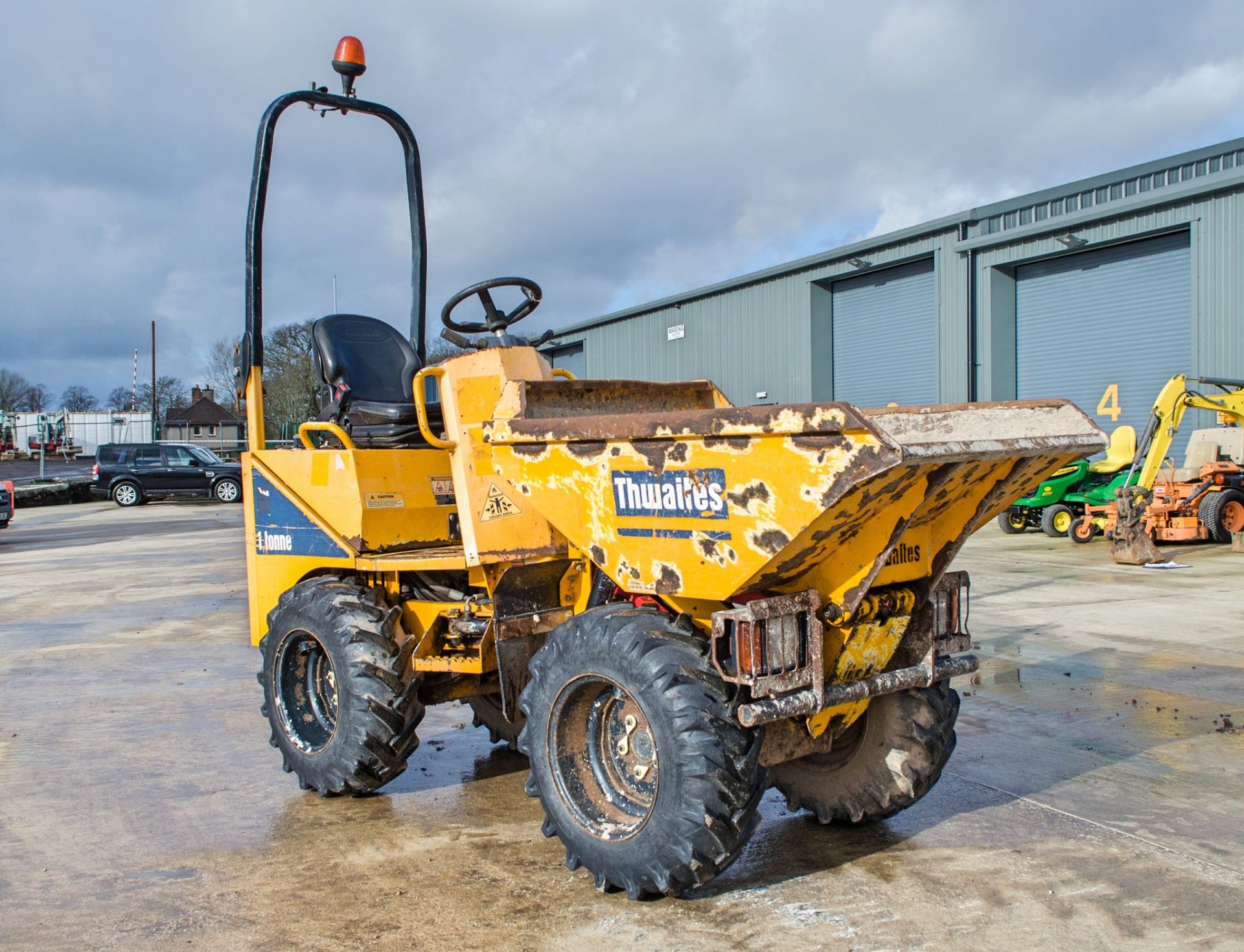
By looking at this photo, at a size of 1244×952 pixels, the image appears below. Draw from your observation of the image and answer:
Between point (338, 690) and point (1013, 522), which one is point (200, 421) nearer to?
point (1013, 522)

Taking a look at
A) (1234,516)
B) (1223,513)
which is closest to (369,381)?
(1223,513)

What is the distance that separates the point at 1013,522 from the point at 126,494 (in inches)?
862

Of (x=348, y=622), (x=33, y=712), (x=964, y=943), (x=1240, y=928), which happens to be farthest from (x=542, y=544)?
(x=33, y=712)

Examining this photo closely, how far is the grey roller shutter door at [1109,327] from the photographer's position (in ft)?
59.0

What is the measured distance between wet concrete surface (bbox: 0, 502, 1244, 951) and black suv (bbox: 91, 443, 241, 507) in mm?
22209

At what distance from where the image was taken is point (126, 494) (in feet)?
93.2

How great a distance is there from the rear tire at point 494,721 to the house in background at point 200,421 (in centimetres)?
6361

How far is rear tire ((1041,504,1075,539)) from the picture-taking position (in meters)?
16.7

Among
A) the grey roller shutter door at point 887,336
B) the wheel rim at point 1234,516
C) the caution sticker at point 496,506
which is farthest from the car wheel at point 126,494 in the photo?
the caution sticker at point 496,506

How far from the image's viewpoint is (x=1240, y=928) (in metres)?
3.34

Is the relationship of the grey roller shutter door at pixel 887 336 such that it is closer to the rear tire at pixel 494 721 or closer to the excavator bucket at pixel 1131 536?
the excavator bucket at pixel 1131 536

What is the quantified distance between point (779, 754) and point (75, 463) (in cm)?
5624

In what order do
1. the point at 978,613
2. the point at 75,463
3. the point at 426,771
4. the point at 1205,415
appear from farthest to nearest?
1. the point at 75,463
2. the point at 1205,415
3. the point at 978,613
4. the point at 426,771

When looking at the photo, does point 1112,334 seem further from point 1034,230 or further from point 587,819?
point 587,819
